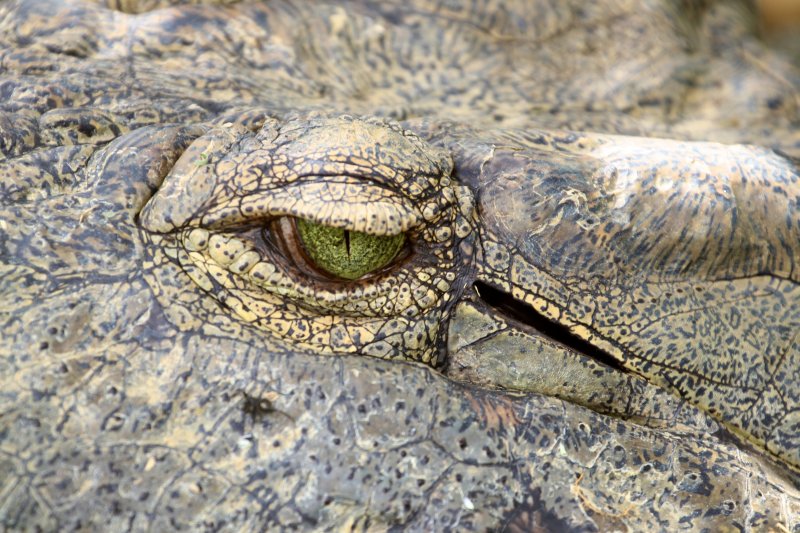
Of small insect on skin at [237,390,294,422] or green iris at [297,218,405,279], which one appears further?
green iris at [297,218,405,279]

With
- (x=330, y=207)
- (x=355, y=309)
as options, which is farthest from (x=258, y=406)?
(x=330, y=207)

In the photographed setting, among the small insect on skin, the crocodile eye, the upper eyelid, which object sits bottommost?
the small insect on skin

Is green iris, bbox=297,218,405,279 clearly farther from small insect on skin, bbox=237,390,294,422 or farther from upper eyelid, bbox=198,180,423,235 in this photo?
small insect on skin, bbox=237,390,294,422

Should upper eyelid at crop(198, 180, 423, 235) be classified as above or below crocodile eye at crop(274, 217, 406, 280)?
above

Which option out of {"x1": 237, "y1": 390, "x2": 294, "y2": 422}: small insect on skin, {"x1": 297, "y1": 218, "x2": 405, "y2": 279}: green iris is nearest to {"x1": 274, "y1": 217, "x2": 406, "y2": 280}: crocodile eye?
{"x1": 297, "y1": 218, "x2": 405, "y2": 279}: green iris

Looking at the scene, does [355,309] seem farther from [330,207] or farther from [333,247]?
[330,207]

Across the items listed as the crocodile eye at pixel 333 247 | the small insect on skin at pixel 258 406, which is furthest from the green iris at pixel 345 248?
the small insect on skin at pixel 258 406

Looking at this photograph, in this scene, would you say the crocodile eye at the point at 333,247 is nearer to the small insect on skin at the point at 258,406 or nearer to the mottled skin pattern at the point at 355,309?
the mottled skin pattern at the point at 355,309
